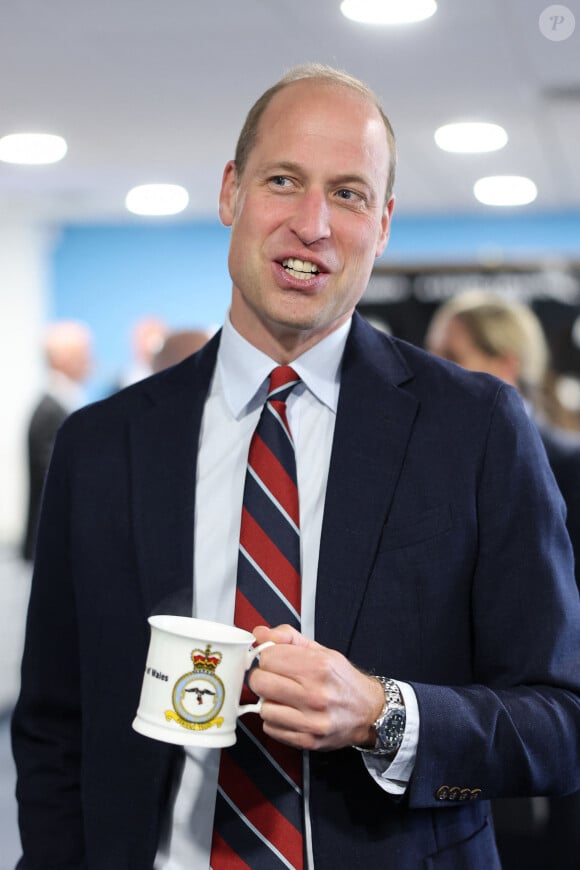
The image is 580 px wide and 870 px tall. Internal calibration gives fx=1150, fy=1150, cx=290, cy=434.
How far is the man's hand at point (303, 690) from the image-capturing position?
3.65 ft

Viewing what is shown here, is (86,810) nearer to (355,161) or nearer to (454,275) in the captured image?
(355,161)

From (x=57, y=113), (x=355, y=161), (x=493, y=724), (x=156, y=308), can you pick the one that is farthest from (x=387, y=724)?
(x=156, y=308)

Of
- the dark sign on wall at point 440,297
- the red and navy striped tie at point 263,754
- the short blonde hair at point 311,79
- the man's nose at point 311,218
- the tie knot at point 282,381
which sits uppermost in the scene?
the dark sign on wall at point 440,297

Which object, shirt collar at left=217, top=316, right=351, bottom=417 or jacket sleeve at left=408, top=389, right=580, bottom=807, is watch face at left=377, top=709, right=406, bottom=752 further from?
shirt collar at left=217, top=316, right=351, bottom=417

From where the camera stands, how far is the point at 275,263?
136 cm

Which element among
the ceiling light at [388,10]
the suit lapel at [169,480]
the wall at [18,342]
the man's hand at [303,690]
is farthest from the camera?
the wall at [18,342]

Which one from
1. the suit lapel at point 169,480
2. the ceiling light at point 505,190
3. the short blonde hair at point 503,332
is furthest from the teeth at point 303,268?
the ceiling light at point 505,190

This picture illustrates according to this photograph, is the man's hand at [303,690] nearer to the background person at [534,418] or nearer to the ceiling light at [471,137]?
the background person at [534,418]

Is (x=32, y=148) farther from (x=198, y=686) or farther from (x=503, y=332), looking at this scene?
(x=198, y=686)

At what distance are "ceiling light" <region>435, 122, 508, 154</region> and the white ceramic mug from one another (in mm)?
4271

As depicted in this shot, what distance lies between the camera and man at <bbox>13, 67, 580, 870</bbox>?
127 centimetres

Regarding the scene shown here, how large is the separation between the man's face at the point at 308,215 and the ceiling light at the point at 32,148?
12.3 feet

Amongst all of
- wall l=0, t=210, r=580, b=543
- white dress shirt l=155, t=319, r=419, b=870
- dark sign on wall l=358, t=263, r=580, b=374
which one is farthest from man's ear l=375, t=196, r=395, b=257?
wall l=0, t=210, r=580, b=543

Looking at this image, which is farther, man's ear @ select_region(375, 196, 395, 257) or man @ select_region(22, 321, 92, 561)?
man @ select_region(22, 321, 92, 561)
